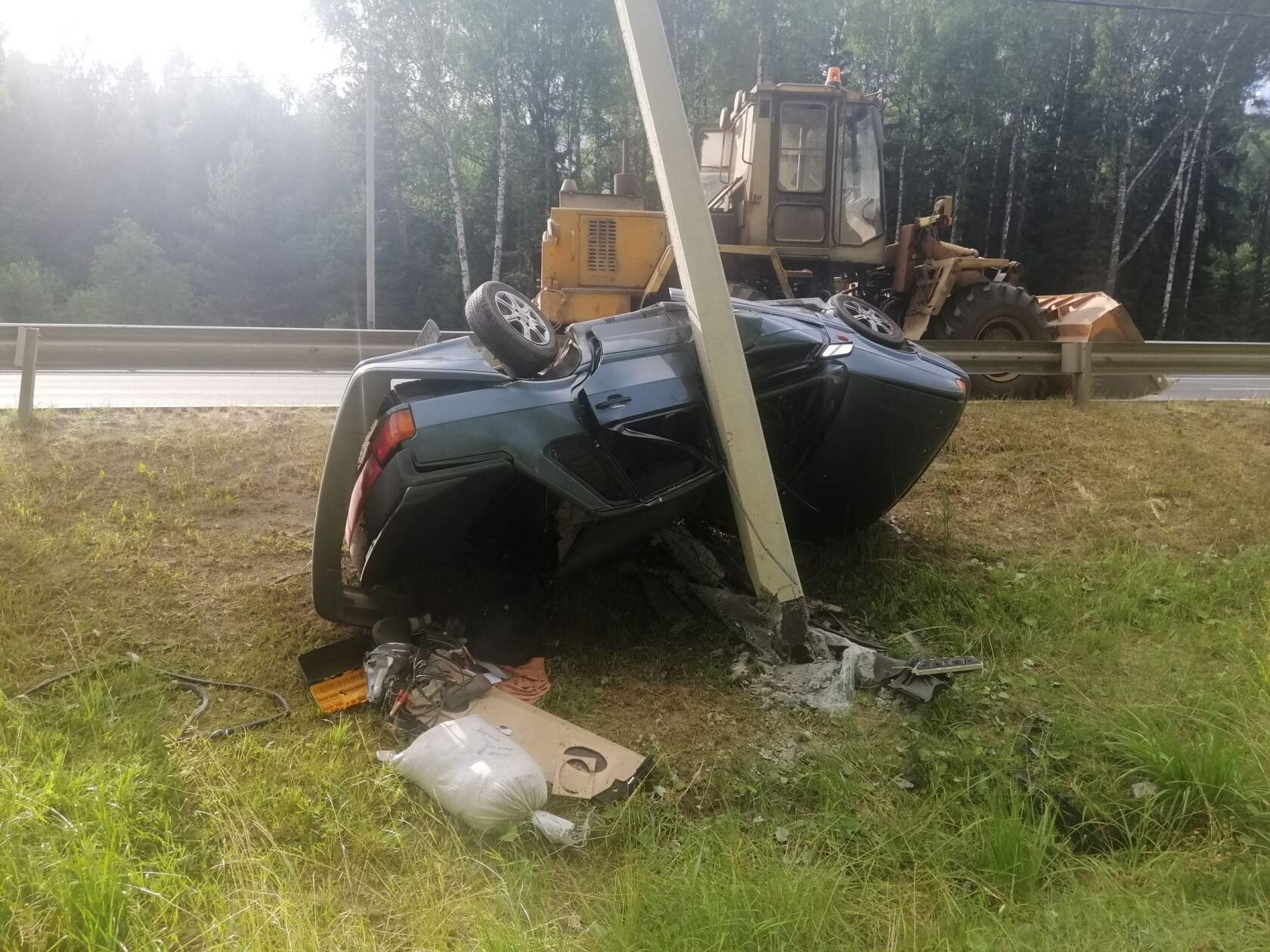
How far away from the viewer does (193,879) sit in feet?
7.25

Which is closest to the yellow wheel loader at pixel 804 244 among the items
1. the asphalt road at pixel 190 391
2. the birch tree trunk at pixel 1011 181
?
the asphalt road at pixel 190 391

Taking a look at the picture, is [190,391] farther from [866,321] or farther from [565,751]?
[565,751]

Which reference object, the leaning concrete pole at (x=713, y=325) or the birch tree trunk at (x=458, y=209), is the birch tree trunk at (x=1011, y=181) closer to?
the birch tree trunk at (x=458, y=209)

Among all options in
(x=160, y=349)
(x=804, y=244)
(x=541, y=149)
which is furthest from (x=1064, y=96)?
(x=160, y=349)

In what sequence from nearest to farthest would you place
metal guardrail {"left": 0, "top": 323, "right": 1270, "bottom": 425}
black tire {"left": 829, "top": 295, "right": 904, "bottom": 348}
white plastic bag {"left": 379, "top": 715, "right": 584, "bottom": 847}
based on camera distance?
white plastic bag {"left": 379, "top": 715, "right": 584, "bottom": 847} < black tire {"left": 829, "top": 295, "right": 904, "bottom": 348} < metal guardrail {"left": 0, "top": 323, "right": 1270, "bottom": 425}

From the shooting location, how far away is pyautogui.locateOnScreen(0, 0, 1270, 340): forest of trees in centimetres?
2098

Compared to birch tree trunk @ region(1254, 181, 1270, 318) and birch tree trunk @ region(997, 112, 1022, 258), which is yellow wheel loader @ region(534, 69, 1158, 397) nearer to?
birch tree trunk @ region(997, 112, 1022, 258)

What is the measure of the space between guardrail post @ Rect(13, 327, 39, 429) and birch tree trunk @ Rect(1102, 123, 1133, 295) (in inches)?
1016

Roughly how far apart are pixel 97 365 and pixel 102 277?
16.8 metres

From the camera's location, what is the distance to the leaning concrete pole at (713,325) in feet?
11.7

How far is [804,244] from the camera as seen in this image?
8.88 m

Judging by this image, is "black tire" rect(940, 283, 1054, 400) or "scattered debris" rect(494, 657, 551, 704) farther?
"black tire" rect(940, 283, 1054, 400)

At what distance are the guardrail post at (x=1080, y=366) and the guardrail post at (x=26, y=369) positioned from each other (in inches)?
291

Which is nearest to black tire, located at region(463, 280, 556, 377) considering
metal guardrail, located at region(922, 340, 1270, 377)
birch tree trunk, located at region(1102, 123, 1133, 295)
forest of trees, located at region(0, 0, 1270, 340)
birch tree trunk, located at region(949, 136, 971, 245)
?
metal guardrail, located at region(922, 340, 1270, 377)
